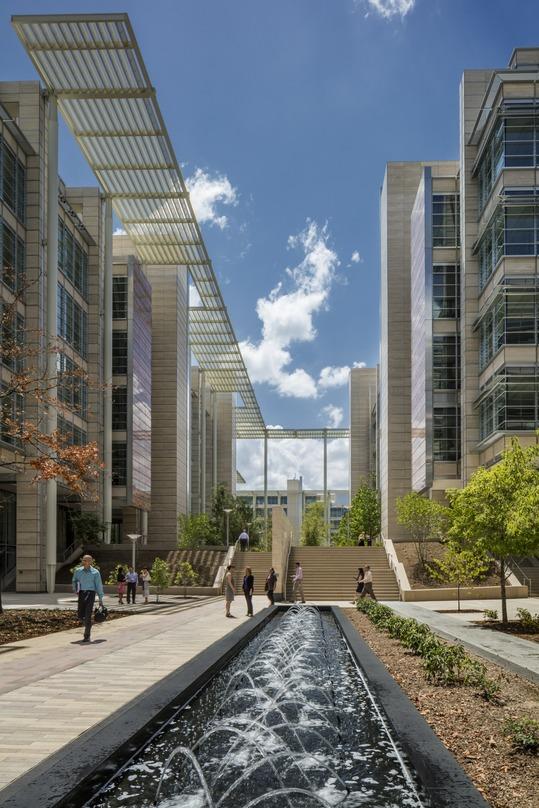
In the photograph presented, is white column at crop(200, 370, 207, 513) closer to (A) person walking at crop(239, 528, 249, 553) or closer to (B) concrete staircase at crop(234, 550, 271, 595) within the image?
(A) person walking at crop(239, 528, 249, 553)


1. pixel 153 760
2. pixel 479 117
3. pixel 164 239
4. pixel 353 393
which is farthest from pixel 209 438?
pixel 153 760

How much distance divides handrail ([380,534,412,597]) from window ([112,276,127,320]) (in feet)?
88.3

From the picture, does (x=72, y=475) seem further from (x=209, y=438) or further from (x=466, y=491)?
(x=209, y=438)

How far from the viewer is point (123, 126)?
48469 millimetres

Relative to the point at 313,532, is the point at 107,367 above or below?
above

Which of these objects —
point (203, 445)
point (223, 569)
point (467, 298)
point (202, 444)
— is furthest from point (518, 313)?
point (203, 445)

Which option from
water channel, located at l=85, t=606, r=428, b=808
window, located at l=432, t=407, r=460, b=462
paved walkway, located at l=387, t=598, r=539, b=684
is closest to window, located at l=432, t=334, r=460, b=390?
window, located at l=432, t=407, r=460, b=462

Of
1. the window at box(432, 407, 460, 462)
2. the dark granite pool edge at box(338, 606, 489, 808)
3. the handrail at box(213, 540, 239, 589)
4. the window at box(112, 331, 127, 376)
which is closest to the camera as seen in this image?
the dark granite pool edge at box(338, 606, 489, 808)

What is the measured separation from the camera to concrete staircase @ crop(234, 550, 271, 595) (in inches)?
1948

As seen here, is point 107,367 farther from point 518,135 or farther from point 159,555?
point 518,135

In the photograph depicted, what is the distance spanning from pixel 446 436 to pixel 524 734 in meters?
52.6

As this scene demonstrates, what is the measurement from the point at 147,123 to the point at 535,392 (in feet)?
83.3

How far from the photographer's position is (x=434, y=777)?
6.29 m

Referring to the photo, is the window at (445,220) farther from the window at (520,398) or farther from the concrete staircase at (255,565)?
the concrete staircase at (255,565)
